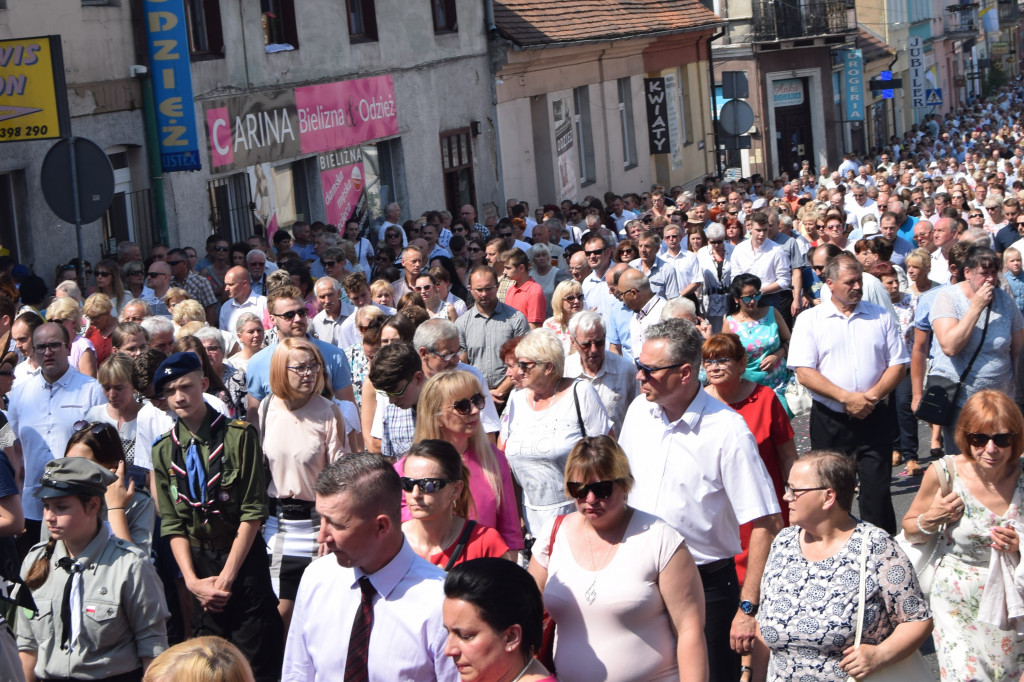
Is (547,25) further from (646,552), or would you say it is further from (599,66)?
(646,552)

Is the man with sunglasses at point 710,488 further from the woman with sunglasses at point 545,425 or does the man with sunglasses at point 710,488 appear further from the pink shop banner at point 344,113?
the pink shop banner at point 344,113

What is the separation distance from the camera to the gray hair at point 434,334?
24.4 feet

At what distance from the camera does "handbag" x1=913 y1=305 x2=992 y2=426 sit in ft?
25.9

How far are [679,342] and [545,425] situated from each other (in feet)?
3.83

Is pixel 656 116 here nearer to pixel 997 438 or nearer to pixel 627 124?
pixel 627 124

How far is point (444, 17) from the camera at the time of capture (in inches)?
950

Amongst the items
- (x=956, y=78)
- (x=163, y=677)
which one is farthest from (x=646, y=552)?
(x=956, y=78)

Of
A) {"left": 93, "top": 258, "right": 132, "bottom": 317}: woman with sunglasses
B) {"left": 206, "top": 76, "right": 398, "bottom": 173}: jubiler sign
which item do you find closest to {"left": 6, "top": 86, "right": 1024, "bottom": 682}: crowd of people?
{"left": 93, "top": 258, "right": 132, "bottom": 317}: woman with sunglasses

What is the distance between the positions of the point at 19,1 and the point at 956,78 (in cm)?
6692

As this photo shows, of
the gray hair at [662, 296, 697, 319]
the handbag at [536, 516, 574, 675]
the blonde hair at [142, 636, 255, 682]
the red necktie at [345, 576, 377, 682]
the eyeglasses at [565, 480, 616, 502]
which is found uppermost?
the gray hair at [662, 296, 697, 319]

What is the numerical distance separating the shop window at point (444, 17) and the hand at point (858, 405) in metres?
17.1

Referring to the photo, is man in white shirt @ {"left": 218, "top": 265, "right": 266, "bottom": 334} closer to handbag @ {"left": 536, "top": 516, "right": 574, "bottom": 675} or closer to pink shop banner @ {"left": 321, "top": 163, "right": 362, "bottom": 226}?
handbag @ {"left": 536, "top": 516, "right": 574, "bottom": 675}

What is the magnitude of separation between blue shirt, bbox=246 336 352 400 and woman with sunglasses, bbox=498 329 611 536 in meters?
1.51

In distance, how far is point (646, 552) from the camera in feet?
14.9
